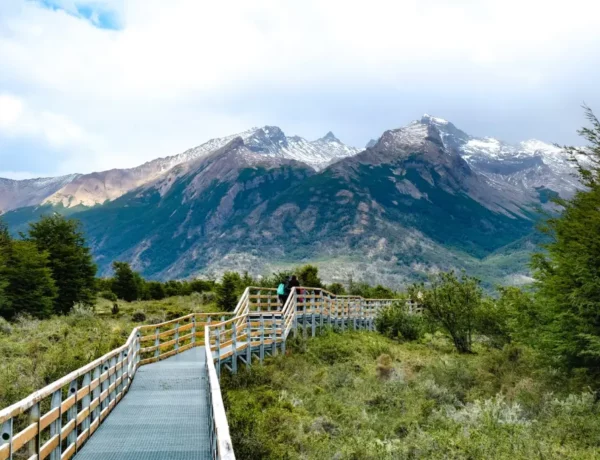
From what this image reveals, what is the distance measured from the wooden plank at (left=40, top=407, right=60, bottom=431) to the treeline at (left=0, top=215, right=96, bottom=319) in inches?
1013

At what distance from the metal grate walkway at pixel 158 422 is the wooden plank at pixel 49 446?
695mm

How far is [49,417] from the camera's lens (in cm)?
695

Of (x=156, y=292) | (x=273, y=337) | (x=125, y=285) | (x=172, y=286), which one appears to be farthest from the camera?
(x=172, y=286)

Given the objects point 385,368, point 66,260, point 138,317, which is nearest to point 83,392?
point 385,368

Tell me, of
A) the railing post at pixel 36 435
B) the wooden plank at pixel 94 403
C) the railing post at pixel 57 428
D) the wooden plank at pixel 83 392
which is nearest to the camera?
the railing post at pixel 36 435

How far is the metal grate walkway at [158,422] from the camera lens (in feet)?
25.4

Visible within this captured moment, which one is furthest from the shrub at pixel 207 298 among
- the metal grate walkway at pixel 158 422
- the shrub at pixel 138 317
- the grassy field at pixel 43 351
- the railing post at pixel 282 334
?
the metal grate walkway at pixel 158 422

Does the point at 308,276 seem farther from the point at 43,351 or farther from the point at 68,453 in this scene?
the point at 68,453

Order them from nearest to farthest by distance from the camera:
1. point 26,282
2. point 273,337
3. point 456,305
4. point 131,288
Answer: point 273,337 < point 456,305 < point 26,282 < point 131,288

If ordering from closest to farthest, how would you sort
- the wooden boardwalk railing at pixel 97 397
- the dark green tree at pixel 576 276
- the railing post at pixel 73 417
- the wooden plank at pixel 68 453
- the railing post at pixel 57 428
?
the wooden boardwalk railing at pixel 97 397
the railing post at pixel 57 428
the wooden plank at pixel 68 453
the railing post at pixel 73 417
the dark green tree at pixel 576 276

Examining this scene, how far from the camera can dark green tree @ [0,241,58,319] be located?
3138cm

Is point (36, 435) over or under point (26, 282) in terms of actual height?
under

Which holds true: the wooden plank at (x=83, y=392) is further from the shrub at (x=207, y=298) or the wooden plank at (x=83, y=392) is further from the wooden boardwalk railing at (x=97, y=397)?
the shrub at (x=207, y=298)

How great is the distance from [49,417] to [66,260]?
3430 cm
